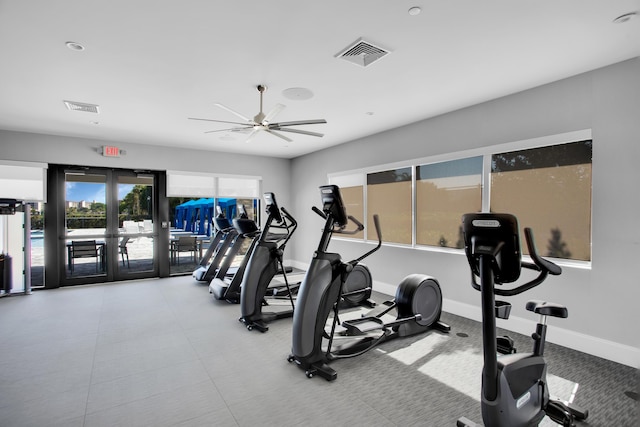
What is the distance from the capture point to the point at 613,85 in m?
3.23

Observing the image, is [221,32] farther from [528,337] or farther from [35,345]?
[528,337]

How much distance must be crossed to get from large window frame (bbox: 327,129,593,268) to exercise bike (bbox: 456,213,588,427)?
217cm

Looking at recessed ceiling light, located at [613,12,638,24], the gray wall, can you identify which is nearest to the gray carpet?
the gray wall

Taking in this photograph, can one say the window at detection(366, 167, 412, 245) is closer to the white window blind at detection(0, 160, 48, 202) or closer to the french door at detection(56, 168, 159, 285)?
the french door at detection(56, 168, 159, 285)

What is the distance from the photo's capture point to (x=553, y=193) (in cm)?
375

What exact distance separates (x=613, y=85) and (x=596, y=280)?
198cm

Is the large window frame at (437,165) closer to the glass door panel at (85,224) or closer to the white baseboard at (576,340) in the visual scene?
the white baseboard at (576,340)

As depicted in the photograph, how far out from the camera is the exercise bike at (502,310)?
1848mm

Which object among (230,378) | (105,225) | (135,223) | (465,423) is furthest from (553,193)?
(105,225)

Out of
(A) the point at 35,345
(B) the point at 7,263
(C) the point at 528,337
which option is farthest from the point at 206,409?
(B) the point at 7,263

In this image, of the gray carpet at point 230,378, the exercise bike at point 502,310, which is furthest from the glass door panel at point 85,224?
the exercise bike at point 502,310

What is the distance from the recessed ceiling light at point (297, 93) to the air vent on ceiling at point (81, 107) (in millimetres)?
2693

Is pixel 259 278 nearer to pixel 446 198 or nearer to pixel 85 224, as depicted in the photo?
pixel 446 198

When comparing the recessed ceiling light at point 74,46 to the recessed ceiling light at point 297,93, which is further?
the recessed ceiling light at point 297,93
